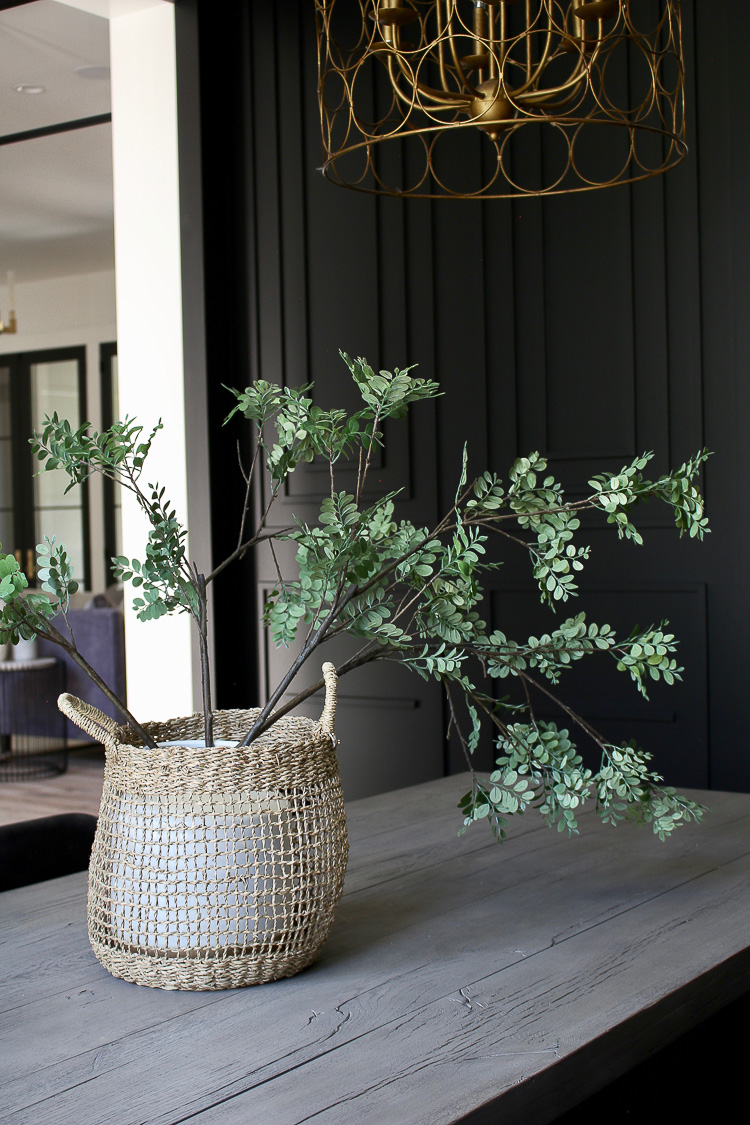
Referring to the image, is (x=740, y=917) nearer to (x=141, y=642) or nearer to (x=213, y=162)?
(x=141, y=642)

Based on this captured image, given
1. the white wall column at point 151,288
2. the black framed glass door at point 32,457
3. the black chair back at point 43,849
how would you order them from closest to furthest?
the black chair back at point 43,849, the white wall column at point 151,288, the black framed glass door at point 32,457

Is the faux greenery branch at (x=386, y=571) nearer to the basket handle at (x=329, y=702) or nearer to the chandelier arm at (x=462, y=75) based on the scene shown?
the basket handle at (x=329, y=702)

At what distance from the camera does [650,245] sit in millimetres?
3209

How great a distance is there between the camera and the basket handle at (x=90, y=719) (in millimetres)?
1166

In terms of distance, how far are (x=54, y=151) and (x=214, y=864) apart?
5978mm

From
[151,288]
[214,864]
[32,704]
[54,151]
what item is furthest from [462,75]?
[54,151]

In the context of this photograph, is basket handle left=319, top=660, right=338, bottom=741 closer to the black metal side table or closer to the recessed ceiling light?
the recessed ceiling light

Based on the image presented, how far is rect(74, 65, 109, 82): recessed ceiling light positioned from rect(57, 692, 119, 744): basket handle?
14.3ft

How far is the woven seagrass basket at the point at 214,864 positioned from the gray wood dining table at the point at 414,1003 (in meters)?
0.04

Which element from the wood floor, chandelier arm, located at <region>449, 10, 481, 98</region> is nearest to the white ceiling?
chandelier arm, located at <region>449, 10, 481, 98</region>

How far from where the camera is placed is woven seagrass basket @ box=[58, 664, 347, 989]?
42.6 inches

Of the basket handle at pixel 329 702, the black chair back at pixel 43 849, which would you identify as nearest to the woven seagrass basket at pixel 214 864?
the basket handle at pixel 329 702

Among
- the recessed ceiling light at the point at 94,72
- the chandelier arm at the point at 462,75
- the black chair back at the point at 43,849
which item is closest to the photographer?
the chandelier arm at the point at 462,75

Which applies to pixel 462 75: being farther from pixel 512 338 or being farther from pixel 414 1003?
pixel 512 338
